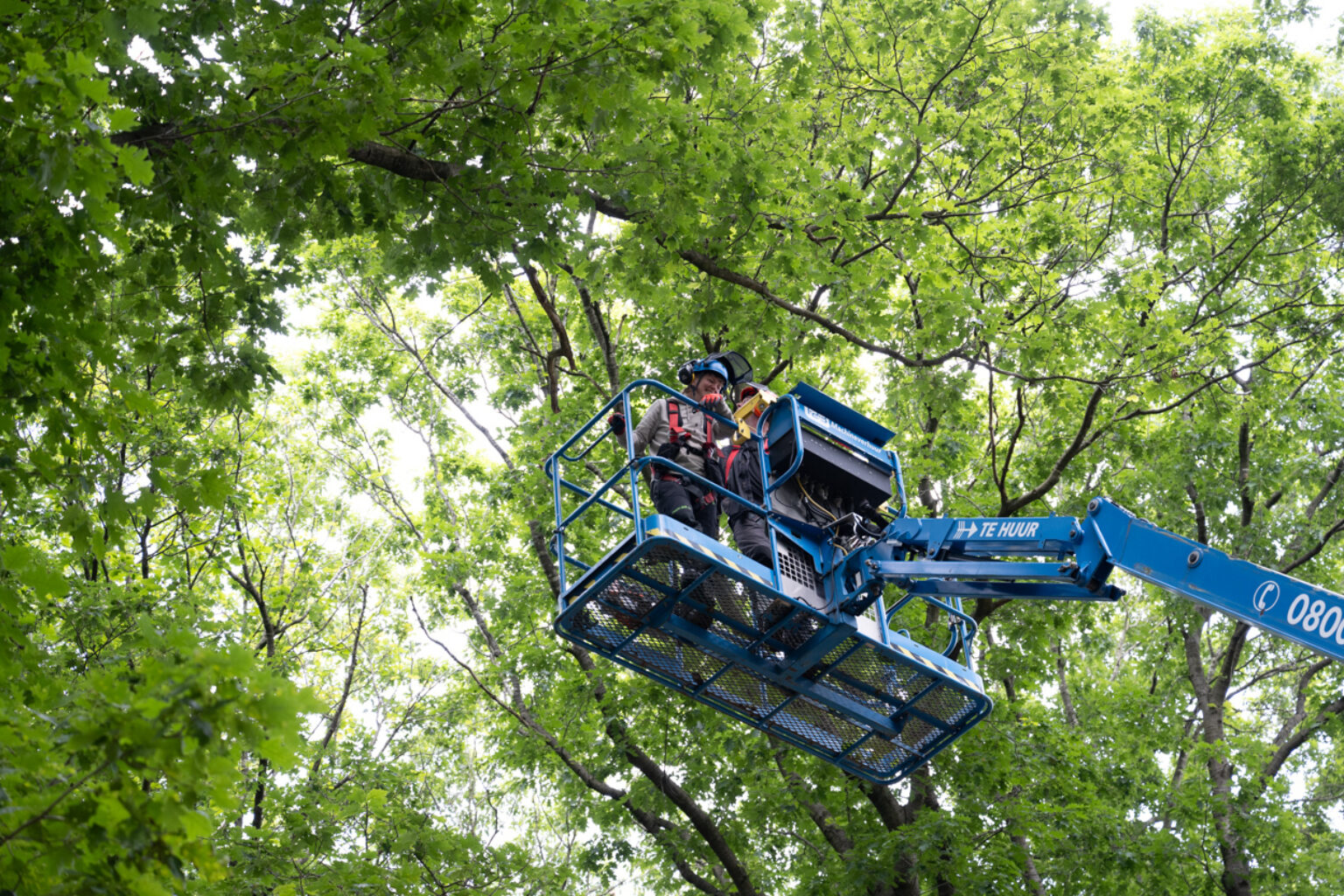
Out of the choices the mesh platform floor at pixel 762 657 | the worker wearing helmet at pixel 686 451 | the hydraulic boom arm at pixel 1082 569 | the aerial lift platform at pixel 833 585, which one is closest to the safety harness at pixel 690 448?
the worker wearing helmet at pixel 686 451

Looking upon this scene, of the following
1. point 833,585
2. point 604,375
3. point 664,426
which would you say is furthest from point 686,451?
point 604,375

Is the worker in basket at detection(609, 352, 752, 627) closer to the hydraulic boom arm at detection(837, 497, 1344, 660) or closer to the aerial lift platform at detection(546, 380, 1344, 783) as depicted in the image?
the aerial lift platform at detection(546, 380, 1344, 783)

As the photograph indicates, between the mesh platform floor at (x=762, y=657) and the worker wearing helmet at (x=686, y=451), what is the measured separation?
707 millimetres

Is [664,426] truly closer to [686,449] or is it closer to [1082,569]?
[686,449]

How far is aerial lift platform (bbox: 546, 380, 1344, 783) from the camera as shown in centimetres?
646

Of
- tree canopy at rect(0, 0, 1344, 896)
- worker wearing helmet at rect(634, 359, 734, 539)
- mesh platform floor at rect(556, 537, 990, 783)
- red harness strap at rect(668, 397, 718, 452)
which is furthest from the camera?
red harness strap at rect(668, 397, 718, 452)

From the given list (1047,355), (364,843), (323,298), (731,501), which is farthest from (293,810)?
(323,298)

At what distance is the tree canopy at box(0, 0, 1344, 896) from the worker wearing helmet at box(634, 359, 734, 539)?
3.97 ft

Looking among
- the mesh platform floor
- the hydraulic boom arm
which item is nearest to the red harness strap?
the mesh platform floor

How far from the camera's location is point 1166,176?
47.4 feet

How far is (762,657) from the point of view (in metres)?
7.36

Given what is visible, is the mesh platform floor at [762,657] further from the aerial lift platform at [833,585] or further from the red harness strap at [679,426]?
the red harness strap at [679,426]

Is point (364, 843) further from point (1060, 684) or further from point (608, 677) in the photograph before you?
point (1060, 684)

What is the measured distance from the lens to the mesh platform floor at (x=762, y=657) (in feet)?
22.8
